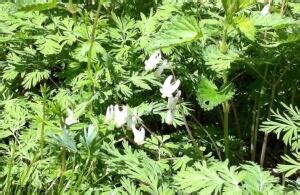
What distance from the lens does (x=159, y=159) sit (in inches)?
90.1

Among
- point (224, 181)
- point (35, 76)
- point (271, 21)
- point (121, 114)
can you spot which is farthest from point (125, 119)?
point (35, 76)

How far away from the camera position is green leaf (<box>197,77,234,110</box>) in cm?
198

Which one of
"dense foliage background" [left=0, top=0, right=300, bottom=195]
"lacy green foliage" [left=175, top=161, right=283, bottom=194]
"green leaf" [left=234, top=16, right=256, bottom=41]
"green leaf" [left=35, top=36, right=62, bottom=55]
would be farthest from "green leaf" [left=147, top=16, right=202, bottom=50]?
"green leaf" [left=35, top=36, right=62, bottom=55]

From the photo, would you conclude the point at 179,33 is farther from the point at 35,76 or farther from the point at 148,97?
the point at 35,76

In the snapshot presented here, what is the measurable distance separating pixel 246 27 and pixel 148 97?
0.88 m

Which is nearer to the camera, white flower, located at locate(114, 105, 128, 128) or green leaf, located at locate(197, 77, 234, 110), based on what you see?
green leaf, located at locate(197, 77, 234, 110)

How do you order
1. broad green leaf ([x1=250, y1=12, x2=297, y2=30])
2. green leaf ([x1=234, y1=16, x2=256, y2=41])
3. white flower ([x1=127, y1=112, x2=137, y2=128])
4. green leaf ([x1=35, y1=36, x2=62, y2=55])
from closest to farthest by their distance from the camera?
green leaf ([x1=234, y1=16, x2=256, y2=41]) < broad green leaf ([x1=250, y1=12, x2=297, y2=30]) < white flower ([x1=127, y1=112, x2=137, y2=128]) < green leaf ([x1=35, y1=36, x2=62, y2=55])

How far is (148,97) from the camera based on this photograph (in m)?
2.67

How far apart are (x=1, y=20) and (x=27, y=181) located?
101cm

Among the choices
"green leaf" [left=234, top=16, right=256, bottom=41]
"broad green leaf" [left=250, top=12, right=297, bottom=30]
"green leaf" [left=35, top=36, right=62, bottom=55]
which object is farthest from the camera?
"green leaf" [left=35, top=36, right=62, bottom=55]

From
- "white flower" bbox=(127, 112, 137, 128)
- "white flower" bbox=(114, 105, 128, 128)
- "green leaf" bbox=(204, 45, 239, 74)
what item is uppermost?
"green leaf" bbox=(204, 45, 239, 74)

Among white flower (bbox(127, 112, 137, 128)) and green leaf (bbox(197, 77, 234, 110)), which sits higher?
green leaf (bbox(197, 77, 234, 110))

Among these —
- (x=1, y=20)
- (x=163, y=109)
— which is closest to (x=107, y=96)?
(x=163, y=109)

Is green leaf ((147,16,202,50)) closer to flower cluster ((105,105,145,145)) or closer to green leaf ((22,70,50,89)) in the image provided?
flower cluster ((105,105,145,145))
